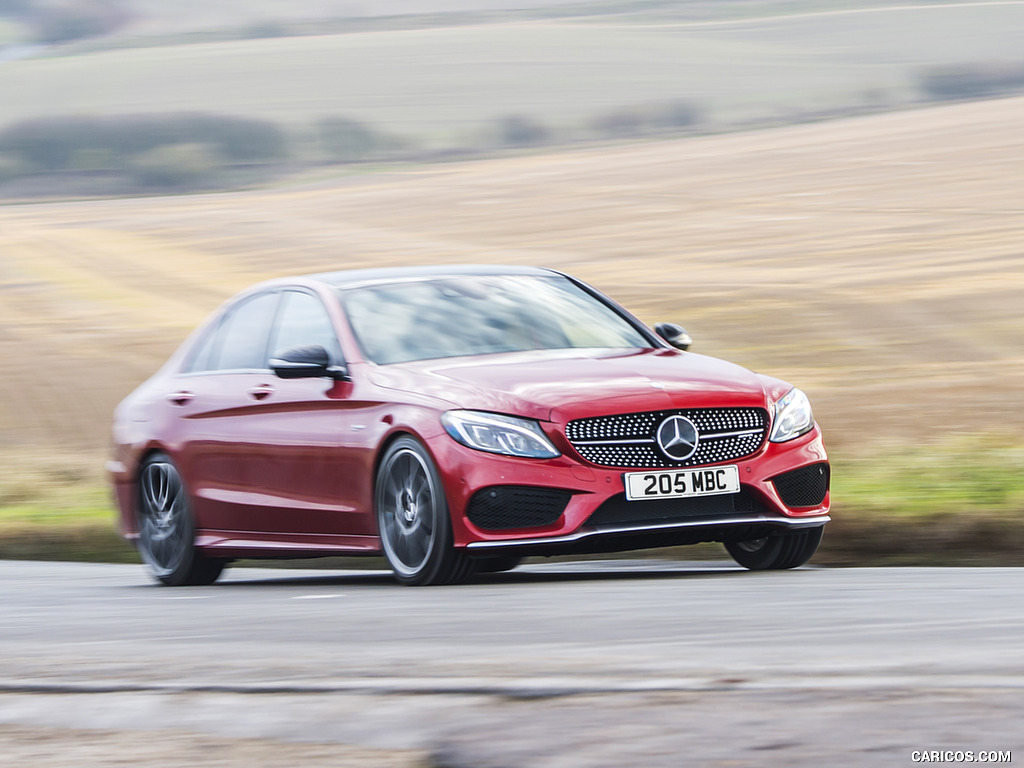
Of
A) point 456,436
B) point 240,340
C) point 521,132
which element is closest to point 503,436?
point 456,436

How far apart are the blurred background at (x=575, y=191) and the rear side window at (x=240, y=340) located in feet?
9.41

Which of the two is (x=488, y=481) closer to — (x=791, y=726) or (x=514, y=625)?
(x=514, y=625)

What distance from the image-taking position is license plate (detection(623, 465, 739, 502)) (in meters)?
7.49

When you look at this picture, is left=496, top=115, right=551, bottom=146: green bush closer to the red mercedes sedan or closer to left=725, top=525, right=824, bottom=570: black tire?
the red mercedes sedan

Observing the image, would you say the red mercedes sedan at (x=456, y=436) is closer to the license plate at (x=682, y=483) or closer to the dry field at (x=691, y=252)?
the license plate at (x=682, y=483)

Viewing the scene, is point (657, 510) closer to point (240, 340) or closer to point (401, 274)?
point (401, 274)

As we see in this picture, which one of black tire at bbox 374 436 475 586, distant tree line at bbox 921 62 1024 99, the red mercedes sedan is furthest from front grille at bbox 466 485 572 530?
distant tree line at bbox 921 62 1024 99

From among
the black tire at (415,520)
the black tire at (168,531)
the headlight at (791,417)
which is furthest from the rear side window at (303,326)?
the headlight at (791,417)

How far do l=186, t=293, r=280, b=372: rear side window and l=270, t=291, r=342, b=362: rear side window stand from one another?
9 centimetres

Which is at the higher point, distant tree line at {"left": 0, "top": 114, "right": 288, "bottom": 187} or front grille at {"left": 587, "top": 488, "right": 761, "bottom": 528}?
front grille at {"left": 587, "top": 488, "right": 761, "bottom": 528}

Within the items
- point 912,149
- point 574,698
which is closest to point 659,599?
point 574,698

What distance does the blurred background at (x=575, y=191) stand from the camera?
15578 mm

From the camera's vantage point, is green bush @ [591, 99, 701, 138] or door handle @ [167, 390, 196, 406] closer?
door handle @ [167, 390, 196, 406]

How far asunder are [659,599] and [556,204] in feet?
116
